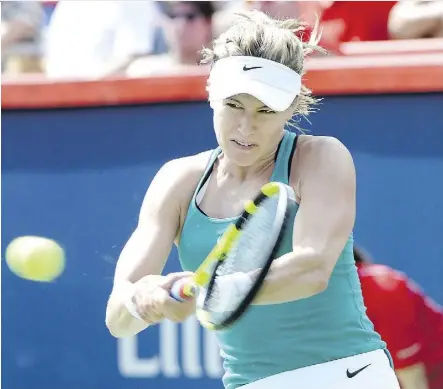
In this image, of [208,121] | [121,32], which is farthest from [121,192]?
[121,32]

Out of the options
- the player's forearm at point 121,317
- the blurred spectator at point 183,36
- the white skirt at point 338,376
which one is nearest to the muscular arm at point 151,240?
the player's forearm at point 121,317

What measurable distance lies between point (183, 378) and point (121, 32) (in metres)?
1.40

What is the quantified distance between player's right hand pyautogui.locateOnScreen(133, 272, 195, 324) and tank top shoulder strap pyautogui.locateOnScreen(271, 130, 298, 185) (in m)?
0.31

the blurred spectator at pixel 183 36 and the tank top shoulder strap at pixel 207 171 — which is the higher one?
the tank top shoulder strap at pixel 207 171

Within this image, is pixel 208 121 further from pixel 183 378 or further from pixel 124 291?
pixel 124 291

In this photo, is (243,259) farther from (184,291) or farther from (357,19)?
(357,19)

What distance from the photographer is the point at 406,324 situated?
3.39 m

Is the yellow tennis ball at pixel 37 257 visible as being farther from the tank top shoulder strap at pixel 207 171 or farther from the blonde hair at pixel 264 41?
the blonde hair at pixel 264 41

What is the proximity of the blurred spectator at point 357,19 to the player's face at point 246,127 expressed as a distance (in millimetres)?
1868

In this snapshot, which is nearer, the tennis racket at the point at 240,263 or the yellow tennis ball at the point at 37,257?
the tennis racket at the point at 240,263

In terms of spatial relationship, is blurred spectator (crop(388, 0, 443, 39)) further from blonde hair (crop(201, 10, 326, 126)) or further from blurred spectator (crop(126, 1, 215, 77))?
blonde hair (crop(201, 10, 326, 126))

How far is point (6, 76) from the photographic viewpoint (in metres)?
4.12

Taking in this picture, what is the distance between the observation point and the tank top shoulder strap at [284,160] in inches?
90.9

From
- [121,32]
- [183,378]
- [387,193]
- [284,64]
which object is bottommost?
[183,378]
